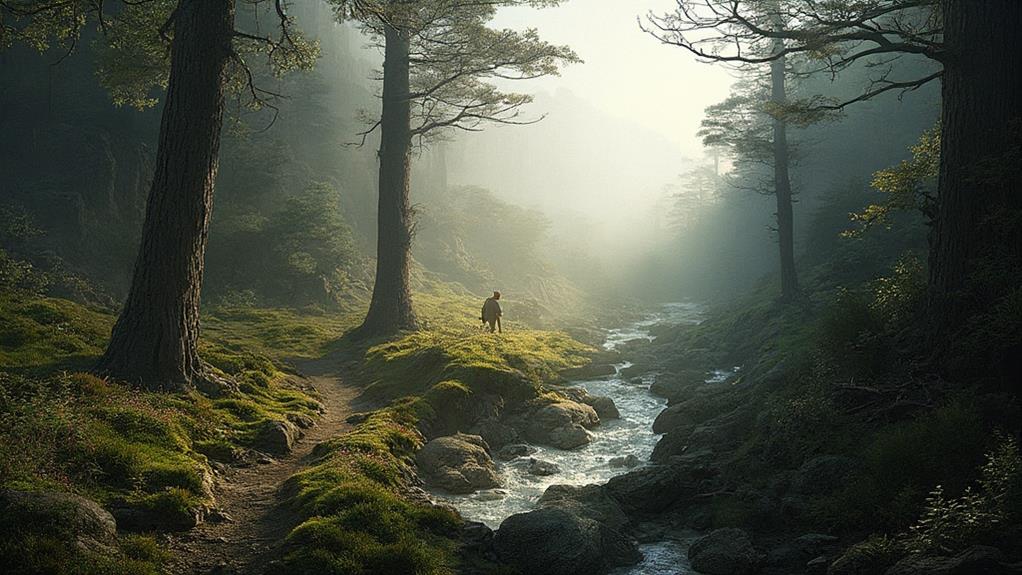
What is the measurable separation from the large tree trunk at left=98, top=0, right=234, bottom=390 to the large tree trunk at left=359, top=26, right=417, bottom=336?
10.1 metres

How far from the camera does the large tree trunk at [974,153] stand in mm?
9148

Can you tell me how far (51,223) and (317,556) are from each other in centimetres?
2757

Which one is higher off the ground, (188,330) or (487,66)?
(487,66)

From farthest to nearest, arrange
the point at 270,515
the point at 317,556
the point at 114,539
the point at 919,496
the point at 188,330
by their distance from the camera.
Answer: the point at 188,330 < the point at 270,515 < the point at 919,496 < the point at 317,556 < the point at 114,539

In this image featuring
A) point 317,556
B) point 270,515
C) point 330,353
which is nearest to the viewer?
point 317,556

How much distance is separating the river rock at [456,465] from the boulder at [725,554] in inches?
157

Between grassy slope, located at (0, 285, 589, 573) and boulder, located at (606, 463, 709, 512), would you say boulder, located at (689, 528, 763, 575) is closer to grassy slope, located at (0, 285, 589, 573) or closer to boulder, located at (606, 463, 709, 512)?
boulder, located at (606, 463, 709, 512)

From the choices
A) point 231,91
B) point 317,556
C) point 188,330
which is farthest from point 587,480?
point 231,91

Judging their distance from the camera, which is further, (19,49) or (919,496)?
(19,49)

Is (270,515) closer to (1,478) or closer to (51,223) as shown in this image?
(1,478)

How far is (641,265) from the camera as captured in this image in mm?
75375

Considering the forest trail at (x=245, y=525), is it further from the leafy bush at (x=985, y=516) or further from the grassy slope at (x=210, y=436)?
the leafy bush at (x=985, y=516)

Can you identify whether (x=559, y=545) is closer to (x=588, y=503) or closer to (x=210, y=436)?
(x=588, y=503)

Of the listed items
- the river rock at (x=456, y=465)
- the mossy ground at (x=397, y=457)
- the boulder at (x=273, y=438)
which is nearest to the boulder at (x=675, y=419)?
the mossy ground at (x=397, y=457)
